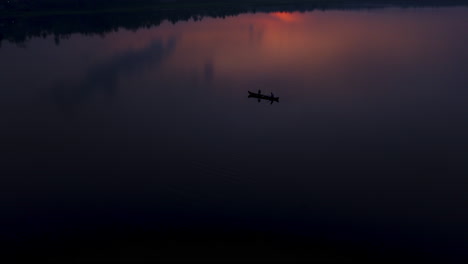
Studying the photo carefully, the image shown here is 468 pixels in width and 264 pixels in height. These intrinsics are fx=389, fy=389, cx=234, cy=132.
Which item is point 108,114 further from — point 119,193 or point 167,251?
point 167,251

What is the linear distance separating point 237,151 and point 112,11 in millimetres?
126237

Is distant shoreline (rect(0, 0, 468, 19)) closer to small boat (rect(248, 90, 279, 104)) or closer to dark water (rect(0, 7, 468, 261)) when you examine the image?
dark water (rect(0, 7, 468, 261))

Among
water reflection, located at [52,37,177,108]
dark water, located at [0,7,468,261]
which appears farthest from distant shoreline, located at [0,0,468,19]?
dark water, located at [0,7,468,261]

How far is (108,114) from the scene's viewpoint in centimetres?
4522

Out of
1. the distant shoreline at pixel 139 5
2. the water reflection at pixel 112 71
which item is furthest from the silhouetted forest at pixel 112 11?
the water reflection at pixel 112 71

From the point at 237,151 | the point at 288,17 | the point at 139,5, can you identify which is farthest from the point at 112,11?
the point at 237,151

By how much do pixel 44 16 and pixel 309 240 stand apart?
130 metres

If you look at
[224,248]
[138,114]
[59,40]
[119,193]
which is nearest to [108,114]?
[138,114]

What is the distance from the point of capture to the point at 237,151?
35562mm

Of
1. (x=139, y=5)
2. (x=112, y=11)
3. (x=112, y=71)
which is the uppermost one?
(x=139, y=5)

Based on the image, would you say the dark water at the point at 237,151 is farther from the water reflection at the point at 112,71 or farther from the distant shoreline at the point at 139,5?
the distant shoreline at the point at 139,5

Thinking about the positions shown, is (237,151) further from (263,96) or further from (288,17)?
(288,17)

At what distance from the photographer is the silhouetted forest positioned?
346 ft

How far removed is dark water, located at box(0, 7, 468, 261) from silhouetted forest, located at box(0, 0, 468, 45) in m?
37.9
